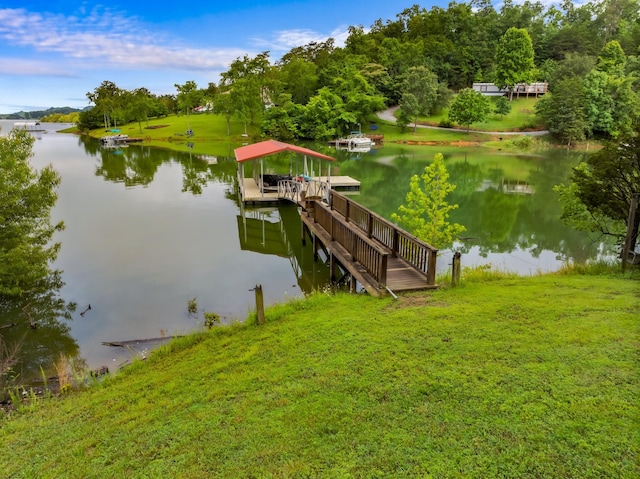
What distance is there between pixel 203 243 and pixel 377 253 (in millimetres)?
9168

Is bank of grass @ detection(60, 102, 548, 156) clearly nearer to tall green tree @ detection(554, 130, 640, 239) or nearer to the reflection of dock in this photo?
the reflection of dock

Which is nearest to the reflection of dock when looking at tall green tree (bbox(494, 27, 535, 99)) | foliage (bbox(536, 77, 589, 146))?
foliage (bbox(536, 77, 589, 146))

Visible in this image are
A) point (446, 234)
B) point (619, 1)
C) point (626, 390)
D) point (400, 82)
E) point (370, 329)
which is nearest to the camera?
point (626, 390)

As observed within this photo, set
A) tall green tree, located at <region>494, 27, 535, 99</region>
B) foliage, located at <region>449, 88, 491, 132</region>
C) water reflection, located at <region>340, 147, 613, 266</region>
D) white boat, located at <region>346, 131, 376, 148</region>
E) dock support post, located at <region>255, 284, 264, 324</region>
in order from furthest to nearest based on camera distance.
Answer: tall green tree, located at <region>494, 27, 535, 99</region>
foliage, located at <region>449, 88, 491, 132</region>
white boat, located at <region>346, 131, 376, 148</region>
water reflection, located at <region>340, 147, 613, 266</region>
dock support post, located at <region>255, 284, 264, 324</region>

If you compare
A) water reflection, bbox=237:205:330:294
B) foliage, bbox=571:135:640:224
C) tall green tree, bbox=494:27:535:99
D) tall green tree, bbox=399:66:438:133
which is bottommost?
water reflection, bbox=237:205:330:294

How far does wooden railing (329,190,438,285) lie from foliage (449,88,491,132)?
45.1 meters

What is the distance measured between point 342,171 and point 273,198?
11.8 meters

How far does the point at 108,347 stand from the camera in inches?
339

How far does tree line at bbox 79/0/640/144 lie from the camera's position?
166 feet

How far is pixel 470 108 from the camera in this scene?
52062 mm

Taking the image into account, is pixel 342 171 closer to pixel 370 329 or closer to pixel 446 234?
pixel 446 234

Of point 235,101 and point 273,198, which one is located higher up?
point 235,101

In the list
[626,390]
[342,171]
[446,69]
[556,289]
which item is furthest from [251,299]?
[446,69]

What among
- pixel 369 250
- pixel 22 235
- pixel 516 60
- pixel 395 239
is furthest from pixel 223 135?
pixel 369 250
